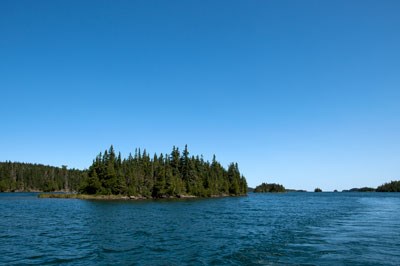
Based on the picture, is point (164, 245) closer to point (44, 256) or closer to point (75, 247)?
point (75, 247)

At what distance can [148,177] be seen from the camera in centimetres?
14288

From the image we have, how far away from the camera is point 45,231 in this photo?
39.8 m

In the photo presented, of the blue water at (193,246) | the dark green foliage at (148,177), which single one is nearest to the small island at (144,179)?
the dark green foliage at (148,177)

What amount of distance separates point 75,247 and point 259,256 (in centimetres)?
1720

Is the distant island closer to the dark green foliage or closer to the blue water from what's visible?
the dark green foliage

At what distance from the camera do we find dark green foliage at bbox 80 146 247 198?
133250 mm

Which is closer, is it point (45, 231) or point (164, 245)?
point (164, 245)

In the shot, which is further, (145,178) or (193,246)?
(145,178)

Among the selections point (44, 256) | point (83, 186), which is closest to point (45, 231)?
point (44, 256)

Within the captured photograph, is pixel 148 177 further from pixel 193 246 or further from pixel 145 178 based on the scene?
pixel 193 246

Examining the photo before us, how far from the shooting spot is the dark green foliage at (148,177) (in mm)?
133250

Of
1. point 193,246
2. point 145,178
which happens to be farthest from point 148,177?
point 193,246

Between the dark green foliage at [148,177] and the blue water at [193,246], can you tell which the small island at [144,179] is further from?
the blue water at [193,246]

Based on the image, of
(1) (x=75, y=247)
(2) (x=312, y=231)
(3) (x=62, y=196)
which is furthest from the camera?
(3) (x=62, y=196)
